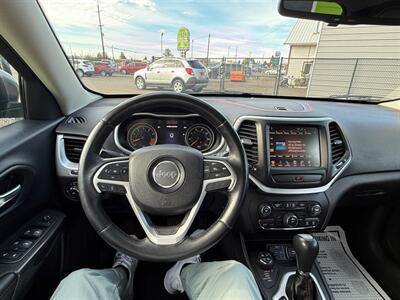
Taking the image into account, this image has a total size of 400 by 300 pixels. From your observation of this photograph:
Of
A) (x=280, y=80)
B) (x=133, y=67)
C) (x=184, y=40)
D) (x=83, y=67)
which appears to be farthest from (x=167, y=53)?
(x=280, y=80)

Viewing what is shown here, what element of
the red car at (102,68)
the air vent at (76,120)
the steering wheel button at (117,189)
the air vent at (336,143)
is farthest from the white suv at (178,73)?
the steering wheel button at (117,189)

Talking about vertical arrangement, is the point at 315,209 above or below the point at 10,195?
below

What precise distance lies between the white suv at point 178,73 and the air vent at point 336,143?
2.87 feet

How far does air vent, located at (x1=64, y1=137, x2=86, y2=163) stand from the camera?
→ 141 centimetres

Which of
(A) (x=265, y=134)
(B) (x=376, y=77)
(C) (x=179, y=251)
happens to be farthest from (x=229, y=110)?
(B) (x=376, y=77)

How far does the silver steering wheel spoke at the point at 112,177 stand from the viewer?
100cm

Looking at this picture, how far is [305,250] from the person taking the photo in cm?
134

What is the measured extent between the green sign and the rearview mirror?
3.54ft

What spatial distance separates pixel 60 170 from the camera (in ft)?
4.55

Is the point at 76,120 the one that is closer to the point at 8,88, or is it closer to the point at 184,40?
the point at 8,88

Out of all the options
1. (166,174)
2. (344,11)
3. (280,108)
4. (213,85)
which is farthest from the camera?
(213,85)

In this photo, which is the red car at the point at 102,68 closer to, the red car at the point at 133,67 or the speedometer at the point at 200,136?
the red car at the point at 133,67

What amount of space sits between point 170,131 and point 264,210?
2.08 ft

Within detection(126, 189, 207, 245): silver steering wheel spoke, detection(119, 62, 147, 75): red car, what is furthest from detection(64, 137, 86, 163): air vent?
detection(119, 62, 147, 75): red car
